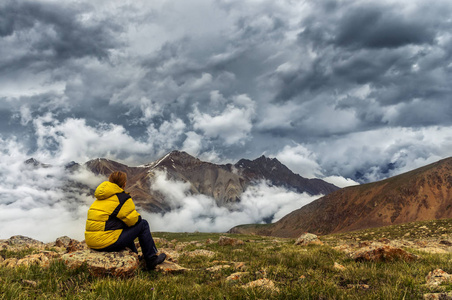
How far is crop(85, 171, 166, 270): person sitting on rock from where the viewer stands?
24.8ft

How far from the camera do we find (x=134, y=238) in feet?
26.7

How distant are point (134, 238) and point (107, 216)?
1.15 m

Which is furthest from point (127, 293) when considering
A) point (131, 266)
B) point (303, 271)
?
point (303, 271)

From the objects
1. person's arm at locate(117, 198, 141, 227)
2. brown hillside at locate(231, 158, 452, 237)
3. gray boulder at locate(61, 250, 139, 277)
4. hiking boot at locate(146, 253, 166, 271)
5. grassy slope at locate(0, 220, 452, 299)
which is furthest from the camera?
brown hillside at locate(231, 158, 452, 237)

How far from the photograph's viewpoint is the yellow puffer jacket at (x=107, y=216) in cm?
756

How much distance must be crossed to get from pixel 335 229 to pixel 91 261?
6975 inches

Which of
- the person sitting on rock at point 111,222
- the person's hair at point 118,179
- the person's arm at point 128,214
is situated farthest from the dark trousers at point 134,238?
the person's hair at point 118,179

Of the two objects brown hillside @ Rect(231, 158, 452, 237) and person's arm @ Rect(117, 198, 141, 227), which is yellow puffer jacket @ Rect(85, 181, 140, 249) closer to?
person's arm @ Rect(117, 198, 141, 227)

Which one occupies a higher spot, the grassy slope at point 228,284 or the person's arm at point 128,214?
the person's arm at point 128,214

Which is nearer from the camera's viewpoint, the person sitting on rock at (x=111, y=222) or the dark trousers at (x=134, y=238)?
the person sitting on rock at (x=111, y=222)

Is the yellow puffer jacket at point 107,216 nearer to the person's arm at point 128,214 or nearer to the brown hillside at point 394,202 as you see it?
the person's arm at point 128,214

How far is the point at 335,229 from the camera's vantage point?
162 metres

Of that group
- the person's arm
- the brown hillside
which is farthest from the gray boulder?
the brown hillside

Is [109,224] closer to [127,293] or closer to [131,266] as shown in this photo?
[131,266]
